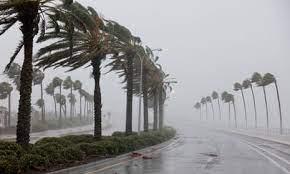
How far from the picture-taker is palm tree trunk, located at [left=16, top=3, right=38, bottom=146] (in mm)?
19844

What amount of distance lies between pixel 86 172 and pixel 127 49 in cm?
1805

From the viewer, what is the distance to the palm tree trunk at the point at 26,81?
19844 mm

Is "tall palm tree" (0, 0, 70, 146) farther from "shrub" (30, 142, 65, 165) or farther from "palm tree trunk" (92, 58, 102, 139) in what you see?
"palm tree trunk" (92, 58, 102, 139)

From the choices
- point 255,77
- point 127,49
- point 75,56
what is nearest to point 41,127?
point 255,77

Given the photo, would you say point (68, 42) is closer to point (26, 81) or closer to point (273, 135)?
point (26, 81)

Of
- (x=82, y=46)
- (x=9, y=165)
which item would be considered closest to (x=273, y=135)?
(x=82, y=46)

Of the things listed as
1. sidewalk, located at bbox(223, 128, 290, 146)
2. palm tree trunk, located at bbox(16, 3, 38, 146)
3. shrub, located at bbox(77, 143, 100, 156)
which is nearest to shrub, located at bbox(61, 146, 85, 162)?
palm tree trunk, located at bbox(16, 3, 38, 146)

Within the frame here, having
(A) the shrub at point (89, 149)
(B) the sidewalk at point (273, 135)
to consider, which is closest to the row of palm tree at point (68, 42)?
(A) the shrub at point (89, 149)

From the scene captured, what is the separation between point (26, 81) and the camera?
20.2 meters

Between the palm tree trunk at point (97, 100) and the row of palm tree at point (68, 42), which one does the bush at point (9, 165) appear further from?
the palm tree trunk at point (97, 100)

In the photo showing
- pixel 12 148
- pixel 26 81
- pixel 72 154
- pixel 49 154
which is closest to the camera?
pixel 12 148

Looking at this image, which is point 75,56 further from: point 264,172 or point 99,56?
point 264,172

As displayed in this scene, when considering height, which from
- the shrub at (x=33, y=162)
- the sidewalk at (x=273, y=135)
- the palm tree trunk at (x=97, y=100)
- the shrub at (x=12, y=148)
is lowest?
the sidewalk at (x=273, y=135)

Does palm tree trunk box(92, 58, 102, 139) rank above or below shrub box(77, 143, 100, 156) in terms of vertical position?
above
